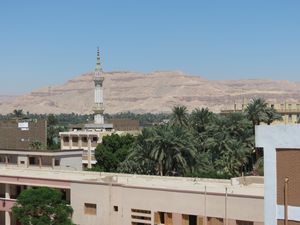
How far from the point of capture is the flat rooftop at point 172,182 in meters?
30.2

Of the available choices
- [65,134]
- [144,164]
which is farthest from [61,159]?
[65,134]

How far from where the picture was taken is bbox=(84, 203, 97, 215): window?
3400 cm

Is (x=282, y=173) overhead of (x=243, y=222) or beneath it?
overhead

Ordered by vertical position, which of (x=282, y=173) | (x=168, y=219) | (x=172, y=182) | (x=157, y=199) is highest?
(x=282, y=173)

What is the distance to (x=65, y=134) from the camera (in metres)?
90.9

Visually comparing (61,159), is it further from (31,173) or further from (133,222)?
(133,222)

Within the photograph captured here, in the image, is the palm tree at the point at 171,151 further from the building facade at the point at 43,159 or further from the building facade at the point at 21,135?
the building facade at the point at 21,135

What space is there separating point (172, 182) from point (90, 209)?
5.20 metres

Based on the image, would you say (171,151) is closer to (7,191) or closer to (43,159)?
(43,159)

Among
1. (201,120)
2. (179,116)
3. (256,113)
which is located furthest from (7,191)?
(256,113)

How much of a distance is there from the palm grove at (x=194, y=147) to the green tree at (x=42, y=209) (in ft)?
50.0

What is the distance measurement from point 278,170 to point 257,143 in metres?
0.99

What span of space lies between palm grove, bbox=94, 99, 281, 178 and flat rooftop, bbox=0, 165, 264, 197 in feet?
33.7

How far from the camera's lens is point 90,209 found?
3428 cm
